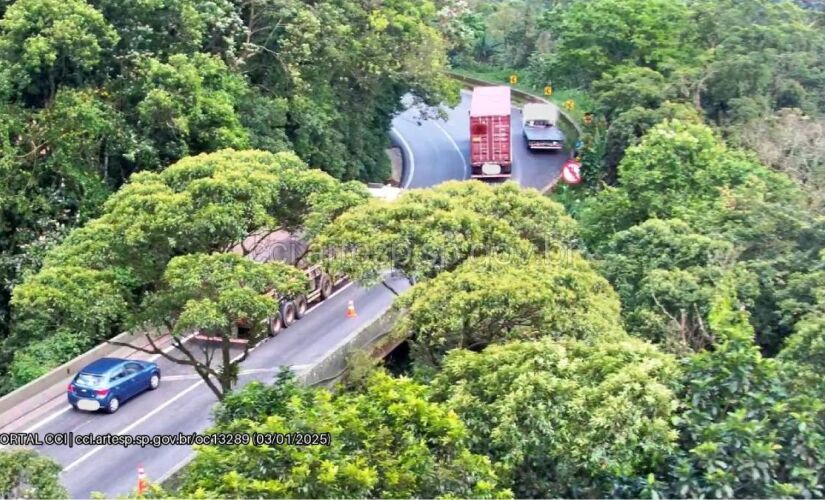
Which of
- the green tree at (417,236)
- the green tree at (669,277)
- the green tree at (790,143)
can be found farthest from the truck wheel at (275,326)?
the green tree at (790,143)

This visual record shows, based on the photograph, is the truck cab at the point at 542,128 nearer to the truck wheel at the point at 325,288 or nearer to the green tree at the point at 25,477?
the truck wheel at the point at 325,288

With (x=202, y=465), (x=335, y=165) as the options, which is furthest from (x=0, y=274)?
(x=202, y=465)

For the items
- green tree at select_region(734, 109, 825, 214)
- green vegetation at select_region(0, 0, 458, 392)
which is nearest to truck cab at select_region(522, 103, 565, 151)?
green tree at select_region(734, 109, 825, 214)

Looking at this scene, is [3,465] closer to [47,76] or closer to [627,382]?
[627,382]

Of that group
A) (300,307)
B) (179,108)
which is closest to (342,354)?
(300,307)

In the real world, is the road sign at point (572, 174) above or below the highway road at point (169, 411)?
above

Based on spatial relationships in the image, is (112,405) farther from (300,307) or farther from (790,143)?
(790,143)
